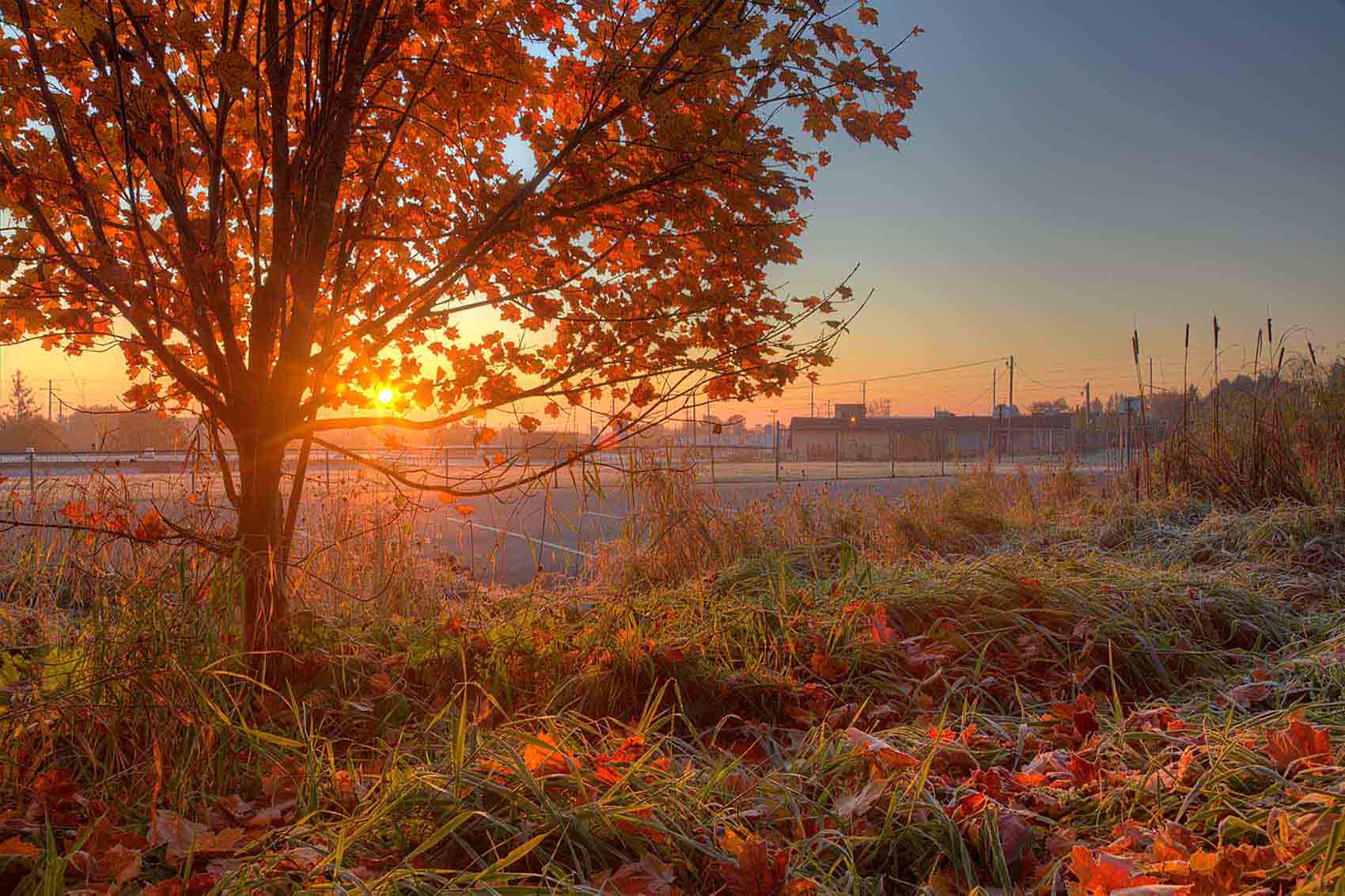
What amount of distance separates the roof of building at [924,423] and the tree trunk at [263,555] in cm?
6198

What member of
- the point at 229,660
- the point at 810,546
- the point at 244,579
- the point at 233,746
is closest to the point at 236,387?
the point at 244,579

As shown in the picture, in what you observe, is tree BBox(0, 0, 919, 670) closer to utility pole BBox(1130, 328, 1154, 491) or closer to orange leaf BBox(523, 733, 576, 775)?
orange leaf BBox(523, 733, 576, 775)

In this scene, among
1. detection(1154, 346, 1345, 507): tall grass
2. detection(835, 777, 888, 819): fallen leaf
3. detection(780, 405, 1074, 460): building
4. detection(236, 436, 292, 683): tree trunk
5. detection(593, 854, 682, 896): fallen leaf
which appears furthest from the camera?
detection(780, 405, 1074, 460): building

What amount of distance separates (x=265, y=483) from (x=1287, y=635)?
16.4 feet

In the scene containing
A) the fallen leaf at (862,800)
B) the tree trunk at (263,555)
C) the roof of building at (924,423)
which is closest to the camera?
the fallen leaf at (862,800)

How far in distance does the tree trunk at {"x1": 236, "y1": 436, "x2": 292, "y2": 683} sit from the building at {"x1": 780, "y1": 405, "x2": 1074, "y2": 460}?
56.7 meters

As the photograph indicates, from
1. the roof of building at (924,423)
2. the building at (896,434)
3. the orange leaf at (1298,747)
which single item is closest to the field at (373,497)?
the orange leaf at (1298,747)

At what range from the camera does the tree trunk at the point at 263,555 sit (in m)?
3.46

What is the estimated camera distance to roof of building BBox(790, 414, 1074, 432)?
215 ft

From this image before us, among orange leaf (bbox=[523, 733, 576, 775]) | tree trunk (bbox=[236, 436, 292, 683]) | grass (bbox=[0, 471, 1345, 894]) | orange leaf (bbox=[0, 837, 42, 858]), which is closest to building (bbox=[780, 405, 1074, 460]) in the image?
grass (bbox=[0, 471, 1345, 894])

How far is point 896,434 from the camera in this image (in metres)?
61.5

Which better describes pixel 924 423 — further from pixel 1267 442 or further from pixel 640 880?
pixel 640 880

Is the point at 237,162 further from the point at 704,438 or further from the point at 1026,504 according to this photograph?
the point at 1026,504

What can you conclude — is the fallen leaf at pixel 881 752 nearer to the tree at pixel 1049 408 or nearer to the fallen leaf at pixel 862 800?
the fallen leaf at pixel 862 800
